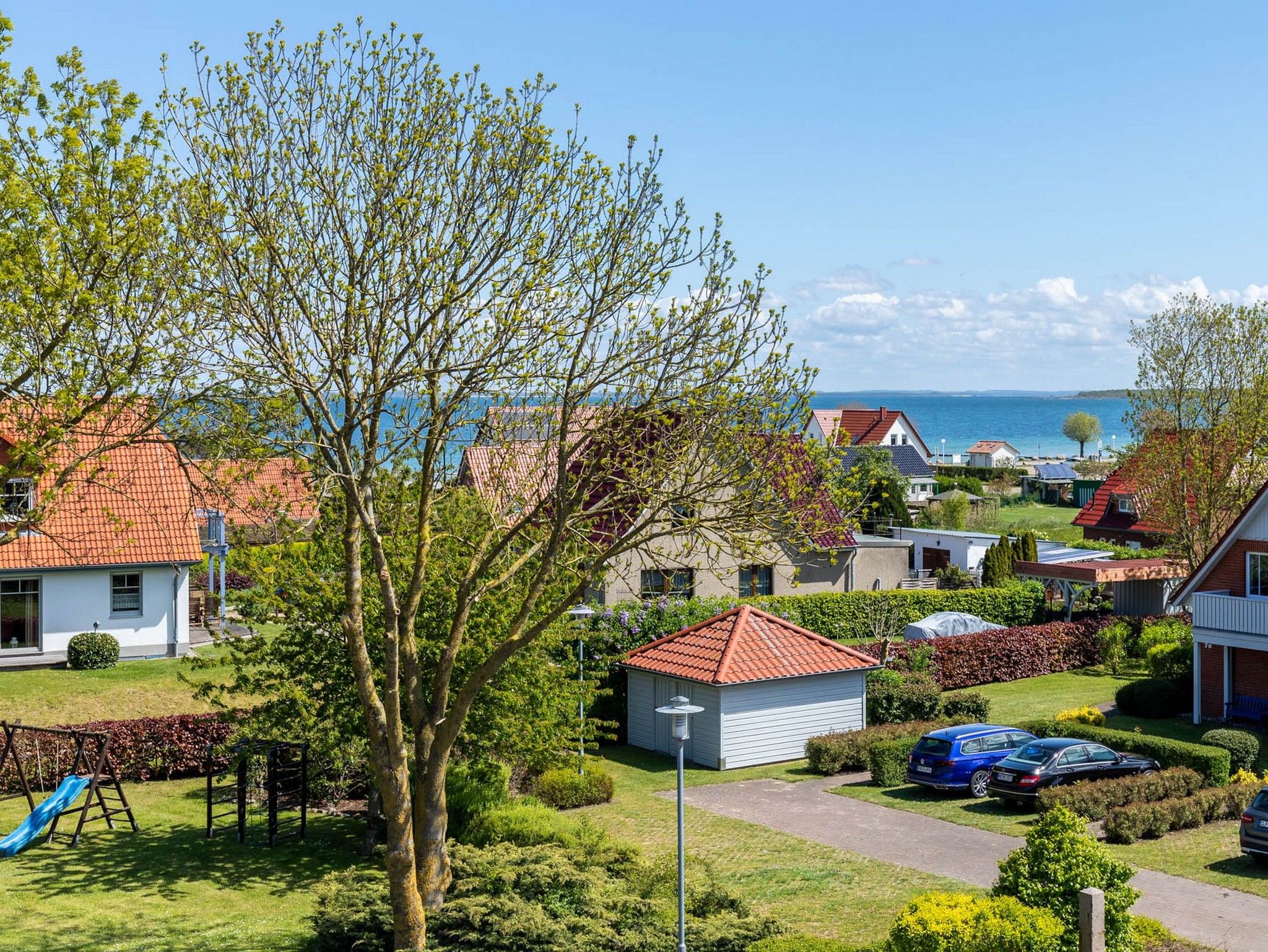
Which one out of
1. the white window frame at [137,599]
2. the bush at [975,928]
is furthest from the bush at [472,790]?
the white window frame at [137,599]

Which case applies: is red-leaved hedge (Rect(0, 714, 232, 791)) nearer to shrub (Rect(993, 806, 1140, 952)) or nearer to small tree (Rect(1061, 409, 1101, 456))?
shrub (Rect(993, 806, 1140, 952))

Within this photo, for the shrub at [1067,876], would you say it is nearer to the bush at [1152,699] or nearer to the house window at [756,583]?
the bush at [1152,699]

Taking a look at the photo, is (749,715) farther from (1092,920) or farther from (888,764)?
(1092,920)

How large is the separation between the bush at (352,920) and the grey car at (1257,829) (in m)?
14.6

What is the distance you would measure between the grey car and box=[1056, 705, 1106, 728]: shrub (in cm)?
995

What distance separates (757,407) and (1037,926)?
6527mm

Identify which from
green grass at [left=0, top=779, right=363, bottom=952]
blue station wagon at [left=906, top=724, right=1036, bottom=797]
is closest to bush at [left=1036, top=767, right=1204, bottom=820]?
blue station wagon at [left=906, top=724, right=1036, bottom=797]

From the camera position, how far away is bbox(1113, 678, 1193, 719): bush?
3428cm

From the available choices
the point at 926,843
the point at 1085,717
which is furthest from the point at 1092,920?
the point at 1085,717

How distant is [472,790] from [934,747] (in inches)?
429

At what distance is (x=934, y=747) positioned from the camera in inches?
1073

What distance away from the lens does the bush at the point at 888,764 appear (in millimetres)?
27906

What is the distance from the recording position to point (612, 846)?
61.9 feet

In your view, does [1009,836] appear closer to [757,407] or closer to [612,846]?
[612,846]
